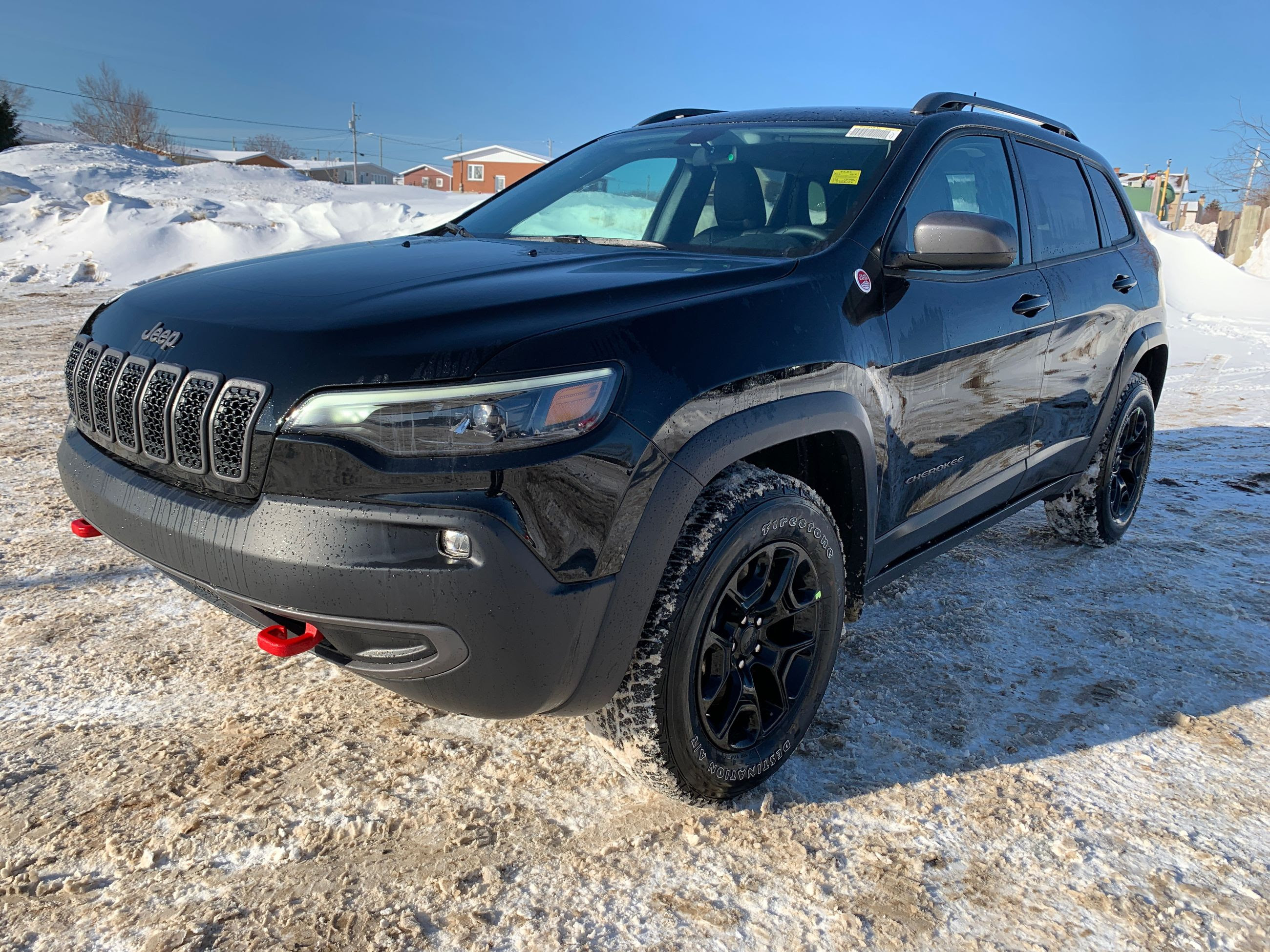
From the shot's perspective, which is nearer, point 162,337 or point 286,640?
point 286,640

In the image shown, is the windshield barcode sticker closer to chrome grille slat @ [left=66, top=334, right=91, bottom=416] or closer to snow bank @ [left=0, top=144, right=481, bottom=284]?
chrome grille slat @ [left=66, top=334, right=91, bottom=416]

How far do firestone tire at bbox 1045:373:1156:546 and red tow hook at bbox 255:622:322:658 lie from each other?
3548 mm

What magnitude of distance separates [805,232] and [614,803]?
1.68 metres

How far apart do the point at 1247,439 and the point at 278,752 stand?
24.0 feet

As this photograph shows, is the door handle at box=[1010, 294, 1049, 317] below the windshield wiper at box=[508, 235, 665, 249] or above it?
below

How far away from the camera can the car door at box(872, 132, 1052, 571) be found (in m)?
2.75

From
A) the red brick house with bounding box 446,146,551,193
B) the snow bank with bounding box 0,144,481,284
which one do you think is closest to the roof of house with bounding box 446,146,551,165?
the red brick house with bounding box 446,146,551,193

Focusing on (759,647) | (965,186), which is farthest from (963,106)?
(759,647)

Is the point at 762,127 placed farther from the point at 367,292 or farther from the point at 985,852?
the point at 985,852

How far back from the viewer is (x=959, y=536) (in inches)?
131

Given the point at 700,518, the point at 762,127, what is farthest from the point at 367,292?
the point at 762,127

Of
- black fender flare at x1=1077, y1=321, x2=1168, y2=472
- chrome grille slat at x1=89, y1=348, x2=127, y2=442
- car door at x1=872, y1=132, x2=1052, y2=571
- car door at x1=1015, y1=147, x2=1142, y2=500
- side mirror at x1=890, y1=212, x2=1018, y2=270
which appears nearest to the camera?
chrome grille slat at x1=89, y1=348, x2=127, y2=442

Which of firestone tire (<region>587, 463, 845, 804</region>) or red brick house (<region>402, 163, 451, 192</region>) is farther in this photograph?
red brick house (<region>402, 163, 451, 192</region>)

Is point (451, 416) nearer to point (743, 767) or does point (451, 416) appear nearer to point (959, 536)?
point (743, 767)
